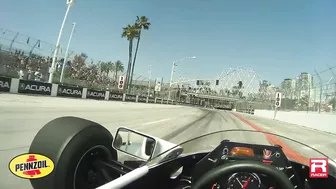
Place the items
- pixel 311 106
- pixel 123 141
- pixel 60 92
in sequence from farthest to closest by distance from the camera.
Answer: pixel 60 92
pixel 311 106
pixel 123 141

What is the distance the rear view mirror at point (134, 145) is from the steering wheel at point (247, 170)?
3.39 feet

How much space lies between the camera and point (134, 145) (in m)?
3.22

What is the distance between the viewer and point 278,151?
2246 millimetres

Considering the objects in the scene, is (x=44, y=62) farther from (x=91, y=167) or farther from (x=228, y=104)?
(x=228, y=104)

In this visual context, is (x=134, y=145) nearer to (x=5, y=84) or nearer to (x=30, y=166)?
(x=30, y=166)

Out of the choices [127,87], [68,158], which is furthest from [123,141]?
[127,87]

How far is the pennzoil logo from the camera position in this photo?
93.0 inches

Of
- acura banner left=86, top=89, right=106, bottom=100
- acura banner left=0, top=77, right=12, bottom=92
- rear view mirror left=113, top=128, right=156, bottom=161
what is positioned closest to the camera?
rear view mirror left=113, top=128, right=156, bottom=161

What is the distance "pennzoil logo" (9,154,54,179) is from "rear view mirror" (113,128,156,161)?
2.18 ft

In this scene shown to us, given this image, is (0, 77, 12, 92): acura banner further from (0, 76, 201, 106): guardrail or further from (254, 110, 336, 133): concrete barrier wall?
(254, 110, 336, 133): concrete barrier wall

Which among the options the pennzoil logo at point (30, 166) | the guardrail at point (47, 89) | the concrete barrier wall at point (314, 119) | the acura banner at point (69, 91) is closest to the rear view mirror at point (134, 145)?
the pennzoil logo at point (30, 166)

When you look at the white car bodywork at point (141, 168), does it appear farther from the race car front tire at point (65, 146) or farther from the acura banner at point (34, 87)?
the acura banner at point (34, 87)

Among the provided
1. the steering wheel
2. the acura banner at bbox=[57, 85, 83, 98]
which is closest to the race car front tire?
the steering wheel

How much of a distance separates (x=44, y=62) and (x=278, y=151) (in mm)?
29185
